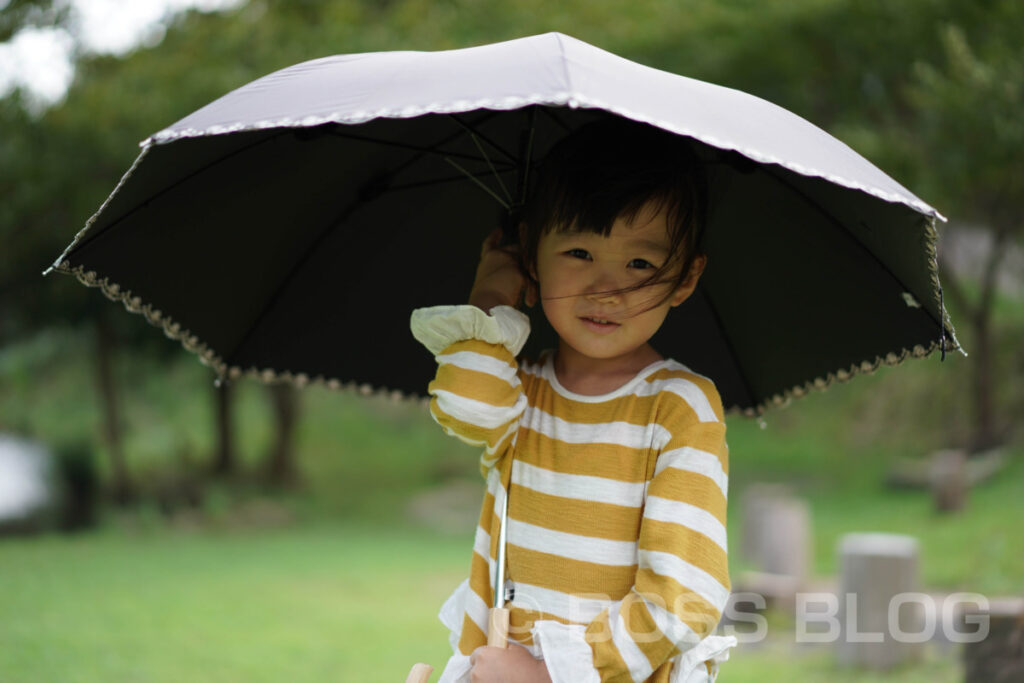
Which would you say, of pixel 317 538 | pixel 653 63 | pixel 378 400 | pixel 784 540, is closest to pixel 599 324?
pixel 784 540

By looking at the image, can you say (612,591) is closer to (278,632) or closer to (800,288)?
(800,288)

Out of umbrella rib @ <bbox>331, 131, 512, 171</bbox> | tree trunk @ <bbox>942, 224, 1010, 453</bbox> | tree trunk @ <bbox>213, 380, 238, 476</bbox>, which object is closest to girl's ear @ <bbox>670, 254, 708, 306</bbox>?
umbrella rib @ <bbox>331, 131, 512, 171</bbox>

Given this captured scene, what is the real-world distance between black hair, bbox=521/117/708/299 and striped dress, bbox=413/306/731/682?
193 mm

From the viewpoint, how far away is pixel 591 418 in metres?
1.87

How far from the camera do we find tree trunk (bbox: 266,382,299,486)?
14562mm

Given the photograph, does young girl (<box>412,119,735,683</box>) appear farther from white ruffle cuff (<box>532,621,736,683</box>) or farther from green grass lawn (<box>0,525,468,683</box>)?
green grass lawn (<box>0,525,468,683</box>)

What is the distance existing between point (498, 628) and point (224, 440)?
513 inches

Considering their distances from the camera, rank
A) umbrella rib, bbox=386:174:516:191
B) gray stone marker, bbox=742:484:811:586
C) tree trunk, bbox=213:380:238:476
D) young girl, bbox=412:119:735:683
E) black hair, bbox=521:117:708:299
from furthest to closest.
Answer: tree trunk, bbox=213:380:238:476
gray stone marker, bbox=742:484:811:586
umbrella rib, bbox=386:174:516:191
black hair, bbox=521:117:708:299
young girl, bbox=412:119:735:683

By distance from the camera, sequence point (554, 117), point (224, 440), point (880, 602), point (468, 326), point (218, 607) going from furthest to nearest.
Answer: point (224, 440), point (218, 607), point (880, 602), point (554, 117), point (468, 326)

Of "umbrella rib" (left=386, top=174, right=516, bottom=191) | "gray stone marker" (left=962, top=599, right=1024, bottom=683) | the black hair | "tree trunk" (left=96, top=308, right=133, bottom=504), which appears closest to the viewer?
the black hair

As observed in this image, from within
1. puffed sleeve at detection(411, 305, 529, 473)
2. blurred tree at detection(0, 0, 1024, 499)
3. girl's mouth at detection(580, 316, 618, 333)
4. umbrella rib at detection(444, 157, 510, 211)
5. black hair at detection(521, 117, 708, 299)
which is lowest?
puffed sleeve at detection(411, 305, 529, 473)

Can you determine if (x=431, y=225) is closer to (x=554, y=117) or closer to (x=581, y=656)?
(x=554, y=117)

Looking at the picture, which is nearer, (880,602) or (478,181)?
(478,181)

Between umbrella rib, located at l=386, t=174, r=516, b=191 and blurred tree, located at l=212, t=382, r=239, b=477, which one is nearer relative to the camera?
umbrella rib, located at l=386, t=174, r=516, b=191
